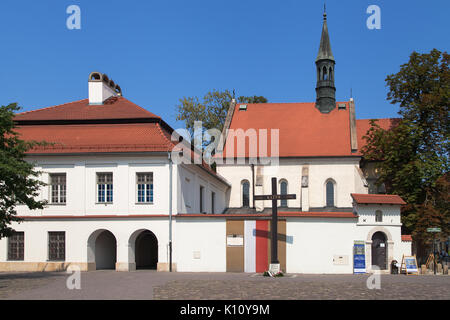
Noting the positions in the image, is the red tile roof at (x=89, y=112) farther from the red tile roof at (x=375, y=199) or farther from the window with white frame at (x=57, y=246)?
the red tile roof at (x=375, y=199)

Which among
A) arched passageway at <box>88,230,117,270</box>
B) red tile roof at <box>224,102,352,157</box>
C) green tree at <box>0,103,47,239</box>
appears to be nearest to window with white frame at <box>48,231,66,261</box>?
arched passageway at <box>88,230,117,270</box>

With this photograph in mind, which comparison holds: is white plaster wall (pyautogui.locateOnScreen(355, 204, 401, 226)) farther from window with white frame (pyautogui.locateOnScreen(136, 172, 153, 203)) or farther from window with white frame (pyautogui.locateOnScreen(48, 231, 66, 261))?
window with white frame (pyautogui.locateOnScreen(48, 231, 66, 261))

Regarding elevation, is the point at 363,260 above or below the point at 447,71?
below

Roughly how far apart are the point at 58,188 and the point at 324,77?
29827mm

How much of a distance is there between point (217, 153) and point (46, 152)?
62.2ft

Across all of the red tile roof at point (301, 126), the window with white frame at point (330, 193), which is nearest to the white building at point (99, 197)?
the red tile roof at point (301, 126)

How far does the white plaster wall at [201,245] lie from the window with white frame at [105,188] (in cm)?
455

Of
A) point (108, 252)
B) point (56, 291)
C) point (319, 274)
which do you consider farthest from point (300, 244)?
point (56, 291)

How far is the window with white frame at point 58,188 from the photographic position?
2964cm

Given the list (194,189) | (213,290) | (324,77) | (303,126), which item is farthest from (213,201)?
(213,290)
